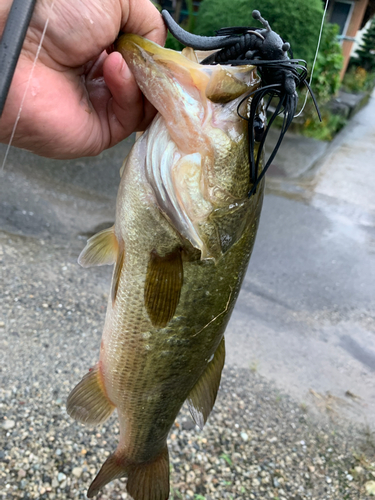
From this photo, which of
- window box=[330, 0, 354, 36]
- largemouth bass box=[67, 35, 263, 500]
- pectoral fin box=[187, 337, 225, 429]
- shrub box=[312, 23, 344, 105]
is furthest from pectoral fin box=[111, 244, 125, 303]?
window box=[330, 0, 354, 36]

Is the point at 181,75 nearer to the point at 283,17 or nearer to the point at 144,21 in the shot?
the point at 144,21

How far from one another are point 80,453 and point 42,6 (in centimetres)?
236

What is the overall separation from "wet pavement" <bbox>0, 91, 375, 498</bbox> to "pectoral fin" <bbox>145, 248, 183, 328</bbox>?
5.67 ft

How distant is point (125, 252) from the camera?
153cm

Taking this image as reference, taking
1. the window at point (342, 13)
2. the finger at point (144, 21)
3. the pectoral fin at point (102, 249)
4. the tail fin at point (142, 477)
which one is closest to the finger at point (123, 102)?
the finger at point (144, 21)

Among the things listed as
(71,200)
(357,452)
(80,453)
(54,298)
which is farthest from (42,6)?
(71,200)

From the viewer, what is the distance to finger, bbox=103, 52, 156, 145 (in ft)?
4.48

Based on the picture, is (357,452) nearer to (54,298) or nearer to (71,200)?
(54,298)

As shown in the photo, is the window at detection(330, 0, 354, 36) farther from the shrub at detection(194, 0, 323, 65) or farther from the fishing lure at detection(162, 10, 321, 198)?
the fishing lure at detection(162, 10, 321, 198)

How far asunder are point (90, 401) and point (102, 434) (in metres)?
1.06

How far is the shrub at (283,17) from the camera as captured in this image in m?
7.02

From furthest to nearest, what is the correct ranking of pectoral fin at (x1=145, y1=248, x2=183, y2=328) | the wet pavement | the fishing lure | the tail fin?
the wet pavement
the tail fin
pectoral fin at (x1=145, y1=248, x2=183, y2=328)
the fishing lure

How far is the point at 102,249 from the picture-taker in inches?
61.9

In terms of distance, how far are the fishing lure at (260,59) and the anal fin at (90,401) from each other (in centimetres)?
115
